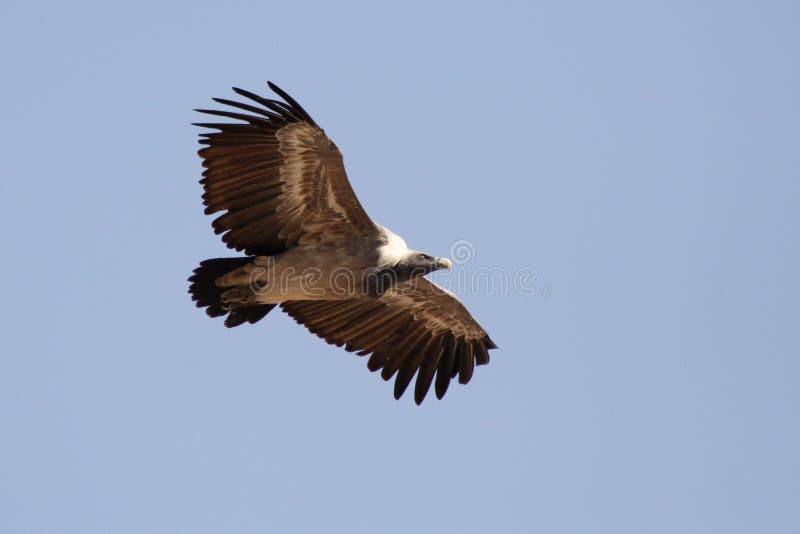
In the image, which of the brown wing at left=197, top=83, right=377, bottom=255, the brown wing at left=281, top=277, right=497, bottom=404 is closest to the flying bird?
the brown wing at left=197, top=83, right=377, bottom=255

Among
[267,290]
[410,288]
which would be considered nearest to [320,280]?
[267,290]

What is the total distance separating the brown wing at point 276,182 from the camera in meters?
14.1

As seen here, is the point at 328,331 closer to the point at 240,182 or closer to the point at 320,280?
the point at 320,280

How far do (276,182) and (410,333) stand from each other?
9.71 ft

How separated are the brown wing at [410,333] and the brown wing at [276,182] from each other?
1496 mm

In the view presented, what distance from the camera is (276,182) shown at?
14414 mm

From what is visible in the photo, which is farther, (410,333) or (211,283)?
(410,333)

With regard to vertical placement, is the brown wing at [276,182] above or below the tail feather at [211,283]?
above

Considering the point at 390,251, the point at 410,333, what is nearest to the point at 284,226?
the point at 390,251

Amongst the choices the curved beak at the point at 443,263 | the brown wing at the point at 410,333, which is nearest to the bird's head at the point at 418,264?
the curved beak at the point at 443,263

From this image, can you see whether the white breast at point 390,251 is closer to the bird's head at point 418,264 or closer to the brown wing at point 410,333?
the bird's head at point 418,264

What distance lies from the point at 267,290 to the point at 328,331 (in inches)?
60.1

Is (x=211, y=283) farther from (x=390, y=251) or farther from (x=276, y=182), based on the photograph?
(x=390, y=251)

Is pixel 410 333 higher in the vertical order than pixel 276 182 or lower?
lower
